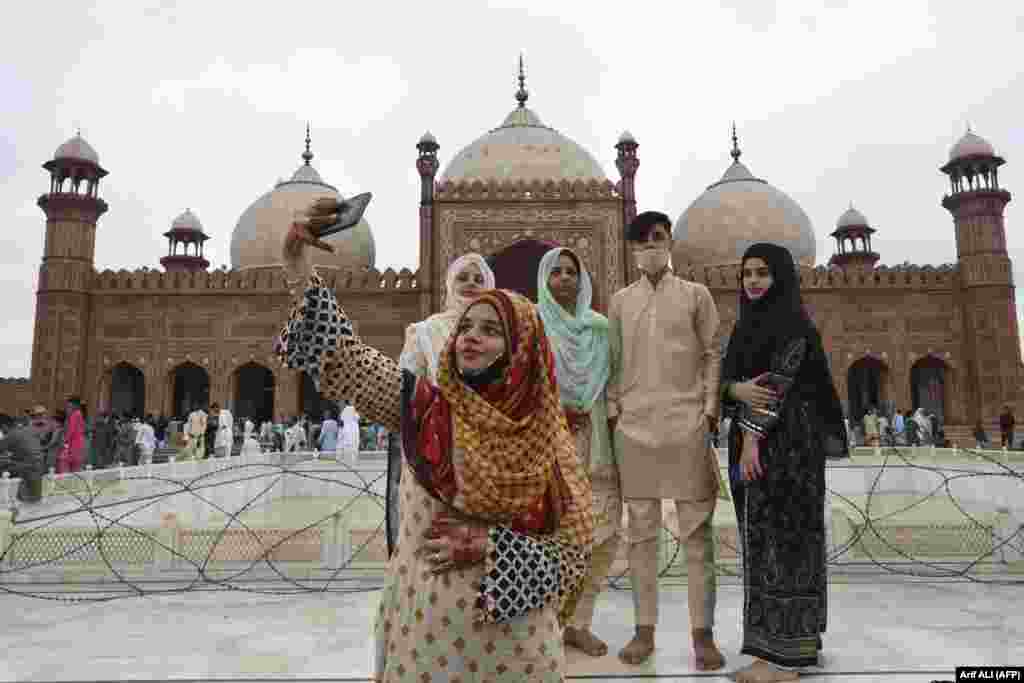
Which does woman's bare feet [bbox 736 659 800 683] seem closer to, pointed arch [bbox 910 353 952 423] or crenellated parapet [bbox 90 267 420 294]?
crenellated parapet [bbox 90 267 420 294]

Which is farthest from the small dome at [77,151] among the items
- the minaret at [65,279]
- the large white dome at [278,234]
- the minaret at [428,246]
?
the minaret at [428,246]

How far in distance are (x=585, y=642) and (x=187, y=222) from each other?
81.9ft

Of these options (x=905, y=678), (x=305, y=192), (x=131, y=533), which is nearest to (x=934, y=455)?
(x=905, y=678)

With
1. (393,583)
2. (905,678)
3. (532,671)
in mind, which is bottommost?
(905,678)

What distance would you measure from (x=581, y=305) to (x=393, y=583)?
1440 millimetres

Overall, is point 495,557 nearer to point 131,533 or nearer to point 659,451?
point 659,451

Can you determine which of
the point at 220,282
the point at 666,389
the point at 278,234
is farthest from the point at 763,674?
the point at 278,234

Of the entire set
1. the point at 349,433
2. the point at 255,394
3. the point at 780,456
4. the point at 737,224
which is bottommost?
the point at 780,456

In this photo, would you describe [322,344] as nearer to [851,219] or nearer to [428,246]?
[428,246]

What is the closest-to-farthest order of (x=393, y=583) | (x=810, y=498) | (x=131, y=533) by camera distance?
(x=393, y=583)
(x=810, y=498)
(x=131, y=533)

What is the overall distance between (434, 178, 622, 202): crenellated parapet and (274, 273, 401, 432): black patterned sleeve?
15.0 meters

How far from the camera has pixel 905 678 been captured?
2.18 meters

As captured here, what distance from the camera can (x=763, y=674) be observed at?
2.19 meters

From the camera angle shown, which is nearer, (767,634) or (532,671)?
(532,671)
